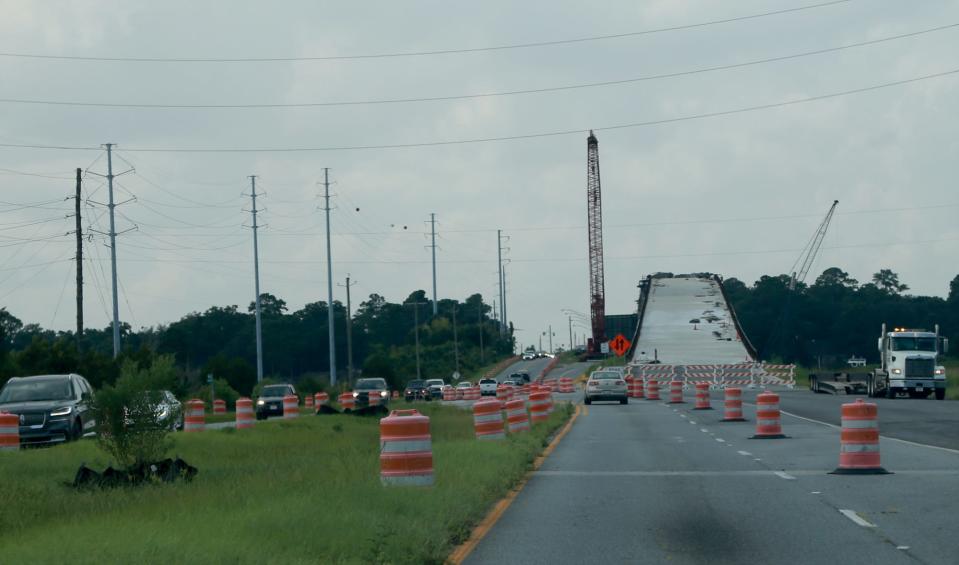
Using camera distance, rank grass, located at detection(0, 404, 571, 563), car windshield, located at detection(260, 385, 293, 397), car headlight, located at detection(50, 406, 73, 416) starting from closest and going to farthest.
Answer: grass, located at detection(0, 404, 571, 563), car headlight, located at detection(50, 406, 73, 416), car windshield, located at detection(260, 385, 293, 397)

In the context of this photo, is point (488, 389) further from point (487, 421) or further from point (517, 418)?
point (487, 421)

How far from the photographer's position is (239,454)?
26.6 meters

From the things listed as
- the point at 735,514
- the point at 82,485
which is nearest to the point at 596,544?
the point at 735,514

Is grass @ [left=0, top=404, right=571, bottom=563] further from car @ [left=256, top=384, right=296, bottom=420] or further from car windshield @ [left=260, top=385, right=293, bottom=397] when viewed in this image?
car windshield @ [left=260, top=385, right=293, bottom=397]

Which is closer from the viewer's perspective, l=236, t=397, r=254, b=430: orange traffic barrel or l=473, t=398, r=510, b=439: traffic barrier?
l=473, t=398, r=510, b=439: traffic barrier

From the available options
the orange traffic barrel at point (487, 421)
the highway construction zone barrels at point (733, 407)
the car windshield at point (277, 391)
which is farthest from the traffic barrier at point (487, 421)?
the car windshield at point (277, 391)

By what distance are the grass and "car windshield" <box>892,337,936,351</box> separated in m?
35.8

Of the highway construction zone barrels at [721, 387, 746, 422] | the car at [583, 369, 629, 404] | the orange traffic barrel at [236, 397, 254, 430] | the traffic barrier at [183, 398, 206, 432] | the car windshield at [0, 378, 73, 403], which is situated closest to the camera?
the car windshield at [0, 378, 73, 403]

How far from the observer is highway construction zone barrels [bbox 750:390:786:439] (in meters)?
28.3

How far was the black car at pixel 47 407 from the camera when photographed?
29016 millimetres

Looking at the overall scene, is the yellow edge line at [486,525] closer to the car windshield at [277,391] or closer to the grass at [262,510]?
the grass at [262,510]

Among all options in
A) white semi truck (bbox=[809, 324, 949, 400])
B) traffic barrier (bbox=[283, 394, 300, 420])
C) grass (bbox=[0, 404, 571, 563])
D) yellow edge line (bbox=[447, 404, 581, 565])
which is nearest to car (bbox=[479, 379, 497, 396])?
white semi truck (bbox=[809, 324, 949, 400])

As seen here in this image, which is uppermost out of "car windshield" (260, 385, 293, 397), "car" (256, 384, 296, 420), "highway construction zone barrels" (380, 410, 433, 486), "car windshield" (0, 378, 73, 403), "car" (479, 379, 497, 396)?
"car windshield" (0, 378, 73, 403)

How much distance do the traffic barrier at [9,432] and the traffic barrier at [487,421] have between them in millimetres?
9638
